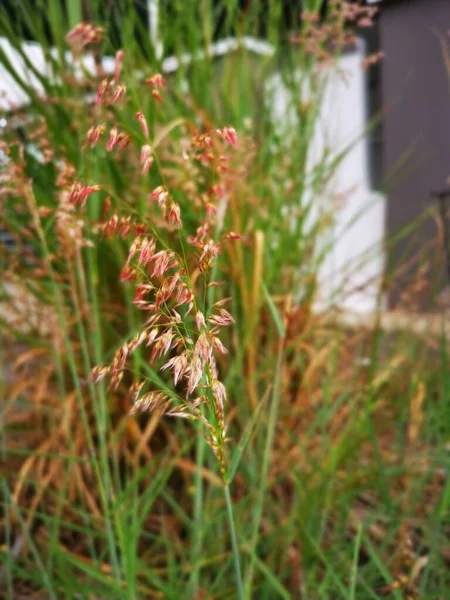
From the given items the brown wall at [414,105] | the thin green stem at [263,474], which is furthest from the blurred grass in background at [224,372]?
the brown wall at [414,105]

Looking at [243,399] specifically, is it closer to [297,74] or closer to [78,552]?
[78,552]

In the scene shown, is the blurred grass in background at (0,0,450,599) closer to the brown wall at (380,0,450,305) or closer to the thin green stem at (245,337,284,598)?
the thin green stem at (245,337,284,598)

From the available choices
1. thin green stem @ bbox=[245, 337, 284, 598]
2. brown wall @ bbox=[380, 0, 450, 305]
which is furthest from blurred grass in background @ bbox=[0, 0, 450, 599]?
brown wall @ bbox=[380, 0, 450, 305]

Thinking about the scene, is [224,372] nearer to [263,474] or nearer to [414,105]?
[263,474]

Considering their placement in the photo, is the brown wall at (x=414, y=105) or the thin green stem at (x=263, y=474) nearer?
the thin green stem at (x=263, y=474)

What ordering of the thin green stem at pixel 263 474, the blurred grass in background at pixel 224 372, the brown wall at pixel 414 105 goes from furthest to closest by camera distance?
the brown wall at pixel 414 105
the blurred grass in background at pixel 224 372
the thin green stem at pixel 263 474

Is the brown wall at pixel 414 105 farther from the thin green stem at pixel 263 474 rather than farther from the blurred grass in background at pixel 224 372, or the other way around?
the thin green stem at pixel 263 474
